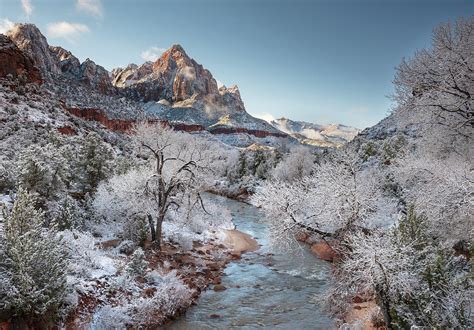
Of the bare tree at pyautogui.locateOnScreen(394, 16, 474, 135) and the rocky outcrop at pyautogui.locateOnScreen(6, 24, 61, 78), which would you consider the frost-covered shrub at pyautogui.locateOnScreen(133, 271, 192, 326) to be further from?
the rocky outcrop at pyautogui.locateOnScreen(6, 24, 61, 78)

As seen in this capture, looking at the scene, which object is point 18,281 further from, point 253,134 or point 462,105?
point 253,134


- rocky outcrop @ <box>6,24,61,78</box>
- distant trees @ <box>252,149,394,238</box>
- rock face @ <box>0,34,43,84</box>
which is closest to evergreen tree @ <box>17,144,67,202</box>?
distant trees @ <box>252,149,394,238</box>

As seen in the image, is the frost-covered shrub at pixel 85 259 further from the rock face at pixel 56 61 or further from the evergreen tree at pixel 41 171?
the rock face at pixel 56 61

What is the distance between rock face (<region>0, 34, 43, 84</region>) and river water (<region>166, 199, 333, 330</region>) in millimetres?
44603

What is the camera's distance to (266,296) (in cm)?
1540

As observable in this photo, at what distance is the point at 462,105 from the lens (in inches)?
436

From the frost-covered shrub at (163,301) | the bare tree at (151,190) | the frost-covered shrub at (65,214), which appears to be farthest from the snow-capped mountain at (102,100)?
the frost-covered shrub at (163,301)

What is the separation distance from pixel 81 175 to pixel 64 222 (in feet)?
24.8

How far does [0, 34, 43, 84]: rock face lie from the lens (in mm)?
45344

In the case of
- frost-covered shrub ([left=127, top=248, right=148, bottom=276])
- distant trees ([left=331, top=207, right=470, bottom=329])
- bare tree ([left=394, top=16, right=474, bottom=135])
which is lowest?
frost-covered shrub ([left=127, top=248, right=148, bottom=276])

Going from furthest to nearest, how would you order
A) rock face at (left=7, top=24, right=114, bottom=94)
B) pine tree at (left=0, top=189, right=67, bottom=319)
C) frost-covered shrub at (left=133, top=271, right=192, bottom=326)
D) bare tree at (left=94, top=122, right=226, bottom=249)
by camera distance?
rock face at (left=7, top=24, right=114, bottom=94) < bare tree at (left=94, top=122, right=226, bottom=249) < frost-covered shrub at (left=133, top=271, right=192, bottom=326) < pine tree at (left=0, top=189, right=67, bottom=319)

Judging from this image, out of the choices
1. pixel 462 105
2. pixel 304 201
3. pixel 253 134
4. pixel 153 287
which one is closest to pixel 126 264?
pixel 153 287

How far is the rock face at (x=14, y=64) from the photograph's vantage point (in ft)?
149

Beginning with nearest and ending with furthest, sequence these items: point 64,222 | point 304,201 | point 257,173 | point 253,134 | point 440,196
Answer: point 440,196 → point 304,201 → point 64,222 → point 257,173 → point 253,134
